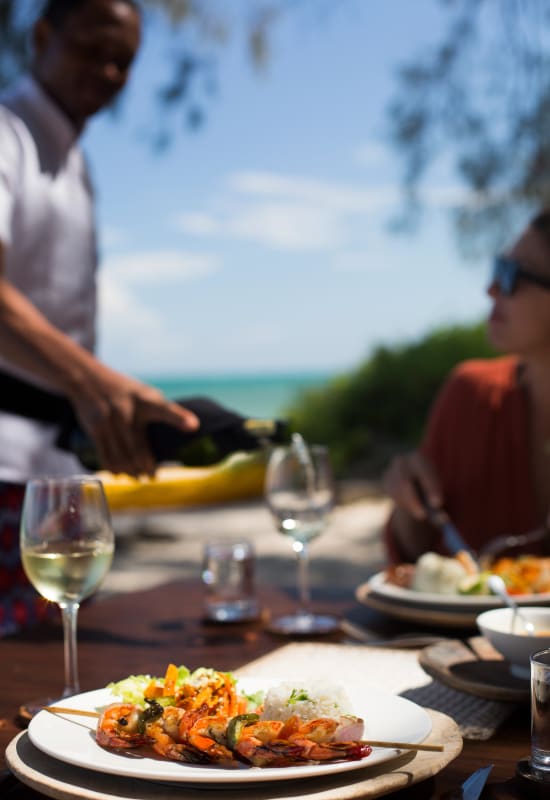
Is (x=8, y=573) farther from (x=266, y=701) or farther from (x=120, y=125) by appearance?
(x=120, y=125)

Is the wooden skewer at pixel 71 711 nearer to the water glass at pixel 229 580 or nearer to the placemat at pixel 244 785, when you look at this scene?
the placemat at pixel 244 785

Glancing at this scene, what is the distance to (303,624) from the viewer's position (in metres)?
1.54

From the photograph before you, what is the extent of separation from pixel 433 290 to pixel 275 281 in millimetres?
9653

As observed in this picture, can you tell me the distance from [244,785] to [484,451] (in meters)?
2.07

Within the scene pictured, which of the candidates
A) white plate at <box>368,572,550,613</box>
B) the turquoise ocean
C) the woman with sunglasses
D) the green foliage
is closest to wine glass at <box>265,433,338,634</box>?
white plate at <box>368,572,550,613</box>

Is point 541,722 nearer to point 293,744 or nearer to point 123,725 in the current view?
point 293,744

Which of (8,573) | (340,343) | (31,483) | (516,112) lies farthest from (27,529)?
(340,343)

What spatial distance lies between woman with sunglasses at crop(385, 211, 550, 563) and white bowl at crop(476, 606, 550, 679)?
41.4 inches

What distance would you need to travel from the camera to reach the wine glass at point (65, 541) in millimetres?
1095

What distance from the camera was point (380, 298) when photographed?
58.7 metres

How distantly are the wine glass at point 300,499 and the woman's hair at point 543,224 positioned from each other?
45.0 inches

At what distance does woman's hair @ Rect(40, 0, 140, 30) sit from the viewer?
2.02 metres

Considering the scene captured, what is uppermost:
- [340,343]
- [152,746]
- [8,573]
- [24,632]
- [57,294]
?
[57,294]

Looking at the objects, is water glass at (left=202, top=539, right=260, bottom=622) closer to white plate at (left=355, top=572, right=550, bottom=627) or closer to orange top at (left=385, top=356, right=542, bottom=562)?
white plate at (left=355, top=572, right=550, bottom=627)
